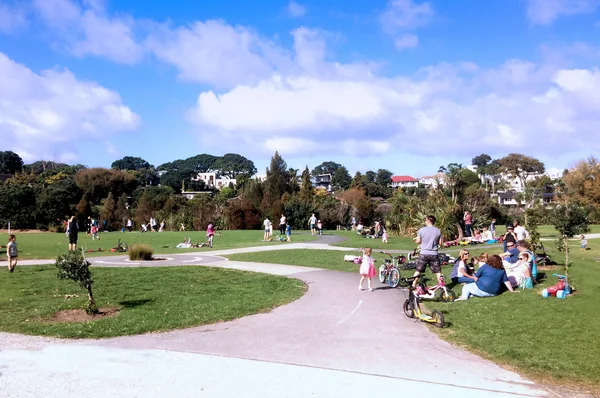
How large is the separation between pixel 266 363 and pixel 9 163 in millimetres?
148889

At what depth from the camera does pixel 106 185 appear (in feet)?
294

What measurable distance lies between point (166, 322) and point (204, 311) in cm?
116

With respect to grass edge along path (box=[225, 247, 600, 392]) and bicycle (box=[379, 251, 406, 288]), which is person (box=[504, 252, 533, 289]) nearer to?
grass edge along path (box=[225, 247, 600, 392])

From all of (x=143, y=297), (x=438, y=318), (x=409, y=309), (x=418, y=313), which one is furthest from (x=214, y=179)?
(x=438, y=318)

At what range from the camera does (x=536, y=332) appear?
8805 mm

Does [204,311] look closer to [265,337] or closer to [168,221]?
[265,337]

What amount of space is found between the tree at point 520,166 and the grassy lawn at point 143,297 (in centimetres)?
11824

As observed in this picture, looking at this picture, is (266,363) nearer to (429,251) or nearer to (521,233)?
(429,251)

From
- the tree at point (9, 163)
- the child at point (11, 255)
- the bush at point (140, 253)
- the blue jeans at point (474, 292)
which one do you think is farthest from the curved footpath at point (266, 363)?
the tree at point (9, 163)

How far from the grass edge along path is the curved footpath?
40 cm

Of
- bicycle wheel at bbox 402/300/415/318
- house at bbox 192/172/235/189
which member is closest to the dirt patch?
bicycle wheel at bbox 402/300/415/318

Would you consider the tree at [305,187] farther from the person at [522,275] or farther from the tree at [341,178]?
the tree at [341,178]

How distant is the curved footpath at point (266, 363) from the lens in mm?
6090

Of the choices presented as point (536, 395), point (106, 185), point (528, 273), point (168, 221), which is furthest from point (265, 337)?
point (106, 185)
